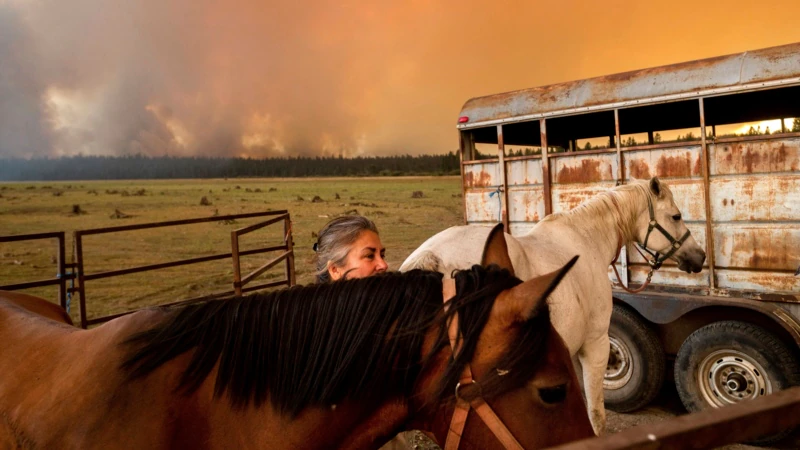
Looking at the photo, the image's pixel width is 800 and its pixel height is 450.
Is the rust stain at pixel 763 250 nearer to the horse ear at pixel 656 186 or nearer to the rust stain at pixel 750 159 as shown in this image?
the rust stain at pixel 750 159

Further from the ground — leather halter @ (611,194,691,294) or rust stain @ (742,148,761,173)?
rust stain @ (742,148,761,173)

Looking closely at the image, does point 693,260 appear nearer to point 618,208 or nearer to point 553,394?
point 618,208

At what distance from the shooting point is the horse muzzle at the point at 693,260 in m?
4.08

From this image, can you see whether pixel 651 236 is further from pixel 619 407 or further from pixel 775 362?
pixel 619 407

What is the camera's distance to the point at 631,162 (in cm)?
457

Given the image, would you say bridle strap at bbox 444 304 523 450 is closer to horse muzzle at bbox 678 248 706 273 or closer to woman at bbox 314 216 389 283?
woman at bbox 314 216 389 283

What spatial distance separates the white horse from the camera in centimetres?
315

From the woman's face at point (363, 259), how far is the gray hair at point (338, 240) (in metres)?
0.02

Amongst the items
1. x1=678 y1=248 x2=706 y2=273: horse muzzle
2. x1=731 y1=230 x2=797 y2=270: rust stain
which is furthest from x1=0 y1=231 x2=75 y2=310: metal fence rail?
x1=731 y1=230 x2=797 y2=270: rust stain

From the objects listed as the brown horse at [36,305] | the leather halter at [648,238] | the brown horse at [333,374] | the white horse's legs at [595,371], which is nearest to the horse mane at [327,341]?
the brown horse at [333,374]

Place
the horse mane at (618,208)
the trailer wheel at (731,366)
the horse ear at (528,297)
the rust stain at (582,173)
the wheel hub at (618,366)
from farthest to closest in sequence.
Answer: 1. the rust stain at (582,173)
2. the wheel hub at (618,366)
3. the horse mane at (618,208)
4. the trailer wheel at (731,366)
5. the horse ear at (528,297)

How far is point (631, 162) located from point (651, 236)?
0.74 meters

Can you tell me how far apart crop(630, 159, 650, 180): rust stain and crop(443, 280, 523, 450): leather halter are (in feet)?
12.8

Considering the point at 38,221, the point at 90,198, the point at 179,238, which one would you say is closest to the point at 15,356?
the point at 179,238
